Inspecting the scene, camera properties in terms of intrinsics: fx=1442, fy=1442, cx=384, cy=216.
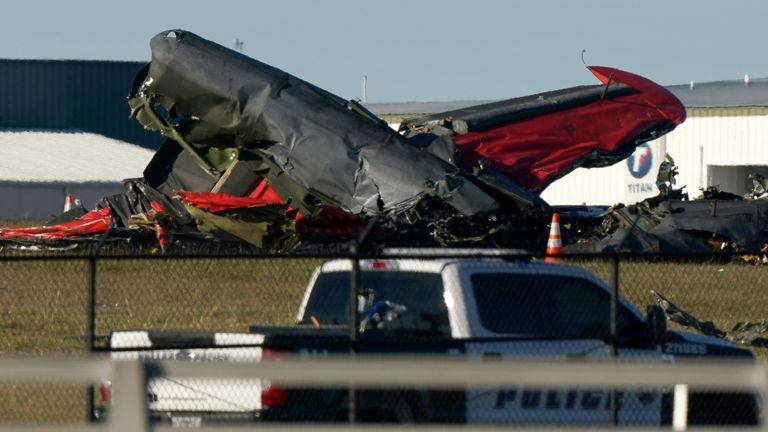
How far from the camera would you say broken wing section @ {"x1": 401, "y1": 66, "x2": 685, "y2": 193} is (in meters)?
23.2

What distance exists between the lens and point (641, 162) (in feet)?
129

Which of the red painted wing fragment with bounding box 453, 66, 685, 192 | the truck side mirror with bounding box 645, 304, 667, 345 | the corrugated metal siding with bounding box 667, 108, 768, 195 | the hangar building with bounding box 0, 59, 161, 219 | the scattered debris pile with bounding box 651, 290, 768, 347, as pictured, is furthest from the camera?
the hangar building with bounding box 0, 59, 161, 219

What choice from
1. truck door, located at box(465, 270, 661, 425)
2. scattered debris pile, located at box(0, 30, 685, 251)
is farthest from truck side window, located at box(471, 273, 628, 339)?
scattered debris pile, located at box(0, 30, 685, 251)

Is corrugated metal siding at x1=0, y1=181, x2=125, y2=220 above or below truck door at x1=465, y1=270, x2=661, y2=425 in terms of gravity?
above

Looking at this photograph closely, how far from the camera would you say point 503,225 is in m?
21.0

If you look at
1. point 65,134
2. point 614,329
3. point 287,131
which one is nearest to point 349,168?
point 287,131

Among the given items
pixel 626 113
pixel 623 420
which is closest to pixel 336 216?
pixel 626 113

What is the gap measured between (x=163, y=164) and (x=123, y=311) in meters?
8.04

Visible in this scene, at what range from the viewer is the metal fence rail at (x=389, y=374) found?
5008 millimetres

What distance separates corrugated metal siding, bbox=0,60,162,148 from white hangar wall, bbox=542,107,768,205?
2653 cm

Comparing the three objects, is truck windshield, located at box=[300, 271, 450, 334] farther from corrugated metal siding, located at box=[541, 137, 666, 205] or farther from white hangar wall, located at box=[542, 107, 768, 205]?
white hangar wall, located at box=[542, 107, 768, 205]

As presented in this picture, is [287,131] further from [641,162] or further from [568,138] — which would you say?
[641,162]

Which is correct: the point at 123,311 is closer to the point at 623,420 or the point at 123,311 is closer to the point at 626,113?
the point at 623,420

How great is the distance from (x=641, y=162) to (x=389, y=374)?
116 feet
